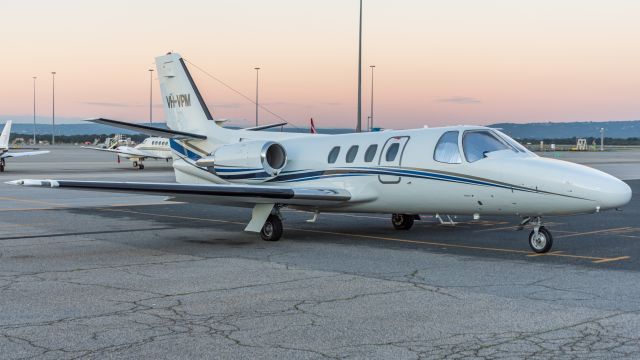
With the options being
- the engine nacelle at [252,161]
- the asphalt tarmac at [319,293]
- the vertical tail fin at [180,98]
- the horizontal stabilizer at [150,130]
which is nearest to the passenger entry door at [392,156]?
the asphalt tarmac at [319,293]

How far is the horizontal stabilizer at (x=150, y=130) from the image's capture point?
16.5m

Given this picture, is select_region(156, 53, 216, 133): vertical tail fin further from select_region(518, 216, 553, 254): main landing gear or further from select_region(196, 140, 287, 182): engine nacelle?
select_region(518, 216, 553, 254): main landing gear

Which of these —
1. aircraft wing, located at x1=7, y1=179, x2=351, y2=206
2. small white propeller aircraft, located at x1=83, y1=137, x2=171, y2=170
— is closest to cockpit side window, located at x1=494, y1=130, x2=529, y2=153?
aircraft wing, located at x1=7, y1=179, x2=351, y2=206

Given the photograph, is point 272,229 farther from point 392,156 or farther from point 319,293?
point 319,293

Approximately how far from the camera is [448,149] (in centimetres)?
1425

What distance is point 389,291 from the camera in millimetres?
9578

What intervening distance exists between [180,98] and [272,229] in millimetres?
6297

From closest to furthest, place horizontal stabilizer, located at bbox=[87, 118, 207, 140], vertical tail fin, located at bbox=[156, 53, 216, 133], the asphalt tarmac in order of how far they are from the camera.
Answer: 1. the asphalt tarmac
2. horizontal stabilizer, located at bbox=[87, 118, 207, 140]
3. vertical tail fin, located at bbox=[156, 53, 216, 133]

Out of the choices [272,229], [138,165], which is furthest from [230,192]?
[138,165]

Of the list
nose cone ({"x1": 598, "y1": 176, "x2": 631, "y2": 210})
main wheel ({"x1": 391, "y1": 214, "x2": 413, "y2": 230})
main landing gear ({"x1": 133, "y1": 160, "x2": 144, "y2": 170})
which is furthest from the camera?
main landing gear ({"x1": 133, "y1": 160, "x2": 144, "y2": 170})

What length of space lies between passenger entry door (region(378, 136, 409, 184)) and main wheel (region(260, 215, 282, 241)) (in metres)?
2.24

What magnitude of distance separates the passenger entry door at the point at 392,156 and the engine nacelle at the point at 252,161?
8.69ft

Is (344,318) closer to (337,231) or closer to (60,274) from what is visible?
(60,274)

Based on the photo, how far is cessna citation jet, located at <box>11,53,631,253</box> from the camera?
1259 cm
